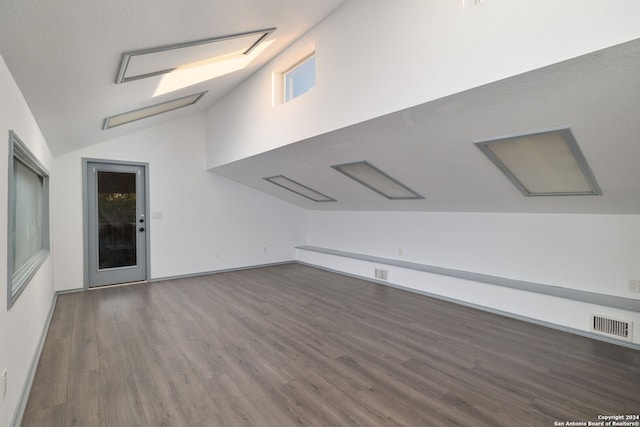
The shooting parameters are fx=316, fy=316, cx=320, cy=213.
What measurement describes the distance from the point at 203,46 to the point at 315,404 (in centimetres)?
295

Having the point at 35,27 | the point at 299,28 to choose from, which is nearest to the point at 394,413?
the point at 35,27

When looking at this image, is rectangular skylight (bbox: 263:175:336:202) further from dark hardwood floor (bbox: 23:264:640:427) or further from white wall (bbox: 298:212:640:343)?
dark hardwood floor (bbox: 23:264:640:427)

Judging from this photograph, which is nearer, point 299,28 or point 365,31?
point 365,31

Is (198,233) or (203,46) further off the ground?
(203,46)

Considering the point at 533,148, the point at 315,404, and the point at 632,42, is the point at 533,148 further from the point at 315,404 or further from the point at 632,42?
the point at 315,404

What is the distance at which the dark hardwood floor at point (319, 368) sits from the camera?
2072 mm

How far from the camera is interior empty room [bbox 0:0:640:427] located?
1.97 m

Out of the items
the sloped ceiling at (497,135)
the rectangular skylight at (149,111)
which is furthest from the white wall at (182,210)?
the sloped ceiling at (497,135)

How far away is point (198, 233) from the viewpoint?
247 inches

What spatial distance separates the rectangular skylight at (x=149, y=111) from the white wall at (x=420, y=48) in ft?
4.26

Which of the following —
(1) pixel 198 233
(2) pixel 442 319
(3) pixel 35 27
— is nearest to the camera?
(3) pixel 35 27

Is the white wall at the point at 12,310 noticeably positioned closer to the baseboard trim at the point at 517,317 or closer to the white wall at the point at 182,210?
the white wall at the point at 182,210

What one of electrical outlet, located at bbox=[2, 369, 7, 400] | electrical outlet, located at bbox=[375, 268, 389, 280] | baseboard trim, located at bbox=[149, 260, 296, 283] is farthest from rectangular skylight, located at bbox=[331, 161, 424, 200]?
electrical outlet, located at bbox=[2, 369, 7, 400]

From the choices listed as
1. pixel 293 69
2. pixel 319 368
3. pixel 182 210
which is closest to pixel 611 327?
pixel 319 368
